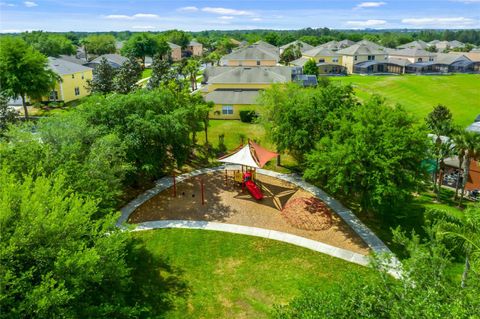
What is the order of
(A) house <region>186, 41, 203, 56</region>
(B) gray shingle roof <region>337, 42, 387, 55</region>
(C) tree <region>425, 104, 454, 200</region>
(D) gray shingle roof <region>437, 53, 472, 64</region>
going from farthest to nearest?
1. (A) house <region>186, 41, 203, 56</region>
2. (D) gray shingle roof <region>437, 53, 472, 64</region>
3. (B) gray shingle roof <region>337, 42, 387, 55</region>
4. (C) tree <region>425, 104, 454, 200</region>

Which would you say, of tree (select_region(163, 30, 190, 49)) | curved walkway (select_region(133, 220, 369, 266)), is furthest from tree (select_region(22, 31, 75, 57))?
curved walkway (select_region(133, 220, 369, 266))

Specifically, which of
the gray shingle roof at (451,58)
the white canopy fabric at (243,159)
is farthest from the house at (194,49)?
the white canopy fabric at (243,159)

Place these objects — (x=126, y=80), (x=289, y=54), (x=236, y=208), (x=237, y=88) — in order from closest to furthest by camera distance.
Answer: (x=236, y=208), (x=126, y=80), (x=237, y=88), (x=289, y=54)

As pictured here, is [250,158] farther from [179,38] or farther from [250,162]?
[179,38]

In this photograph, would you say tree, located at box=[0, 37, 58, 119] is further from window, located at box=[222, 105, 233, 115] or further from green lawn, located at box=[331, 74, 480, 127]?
green lawn, located at box=[331, 74, 480, 127]

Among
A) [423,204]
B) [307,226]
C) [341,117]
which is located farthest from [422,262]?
[423,204]

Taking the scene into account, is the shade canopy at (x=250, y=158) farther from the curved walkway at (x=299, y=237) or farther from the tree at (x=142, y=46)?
the tree at (x=142, y=46)

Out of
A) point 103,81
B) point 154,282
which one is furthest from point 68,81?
point 154,282
